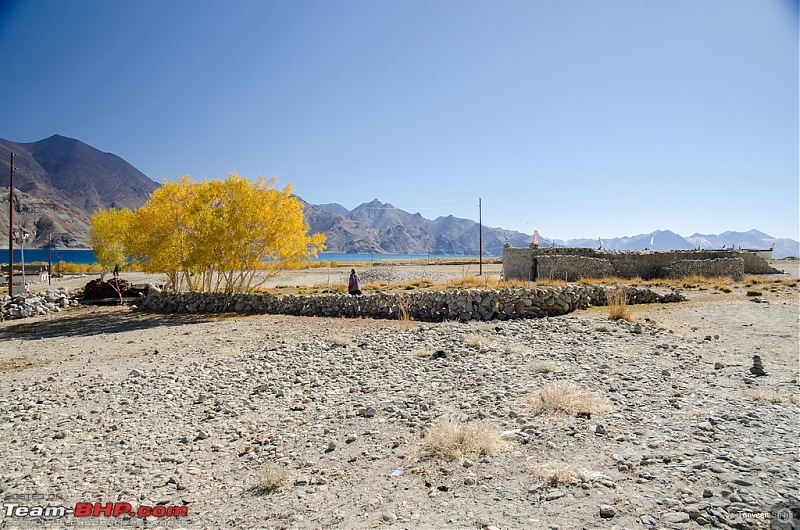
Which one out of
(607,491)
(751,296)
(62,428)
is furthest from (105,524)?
(751,296)

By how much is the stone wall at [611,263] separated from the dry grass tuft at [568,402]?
76.7ft

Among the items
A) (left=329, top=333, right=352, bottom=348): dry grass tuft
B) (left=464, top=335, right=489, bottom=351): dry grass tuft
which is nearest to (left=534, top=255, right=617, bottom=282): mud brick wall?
(left=464, top=335, right=489, bottom=351): dry grass tuft

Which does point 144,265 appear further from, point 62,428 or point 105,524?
point 105,524

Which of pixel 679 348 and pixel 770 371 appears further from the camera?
pixel 679 348

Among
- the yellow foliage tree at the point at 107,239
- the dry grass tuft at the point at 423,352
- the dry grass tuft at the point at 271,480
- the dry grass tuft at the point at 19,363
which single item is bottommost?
the dry grass tuft at the point at 19,363

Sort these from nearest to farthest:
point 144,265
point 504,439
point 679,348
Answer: point 504,439 → point 679,348 → point 144,265

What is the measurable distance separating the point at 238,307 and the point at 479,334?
13.6m

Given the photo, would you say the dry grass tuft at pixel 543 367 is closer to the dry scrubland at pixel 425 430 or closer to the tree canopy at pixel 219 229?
the dry scrubland at pixel 425 430

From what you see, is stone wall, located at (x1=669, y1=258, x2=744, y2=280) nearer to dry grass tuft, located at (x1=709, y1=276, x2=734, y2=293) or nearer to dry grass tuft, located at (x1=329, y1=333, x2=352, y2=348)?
dry grass tuft, located at (x1=709, y1=276, x2=734, y2=293)

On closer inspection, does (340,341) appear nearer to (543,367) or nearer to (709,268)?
(543,367)

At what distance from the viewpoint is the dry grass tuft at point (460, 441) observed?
5.54 meters

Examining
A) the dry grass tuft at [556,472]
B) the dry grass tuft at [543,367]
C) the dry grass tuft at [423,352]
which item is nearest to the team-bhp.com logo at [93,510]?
the dry grass tuft at [556,472]

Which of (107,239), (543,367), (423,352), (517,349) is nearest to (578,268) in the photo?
(517,349)

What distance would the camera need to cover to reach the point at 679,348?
36.0 feet
